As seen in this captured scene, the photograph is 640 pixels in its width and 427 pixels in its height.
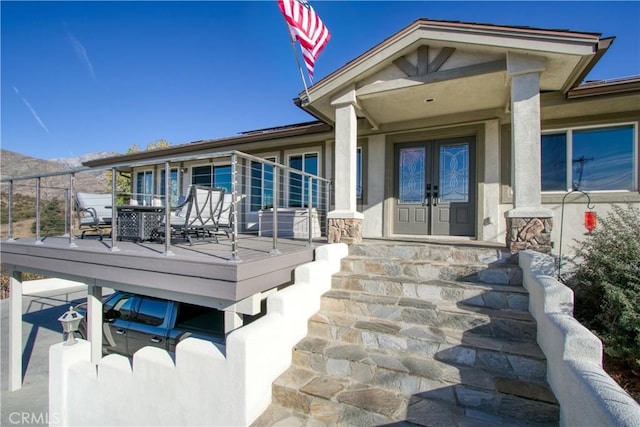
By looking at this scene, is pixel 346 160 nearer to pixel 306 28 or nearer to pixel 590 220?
pixel 306 28

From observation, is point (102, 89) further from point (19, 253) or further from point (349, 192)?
point (349, 192)

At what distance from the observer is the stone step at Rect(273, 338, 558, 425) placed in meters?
2.20

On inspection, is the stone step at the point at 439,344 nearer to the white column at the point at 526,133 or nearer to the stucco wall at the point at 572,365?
the stucco wall at the point at 572,365

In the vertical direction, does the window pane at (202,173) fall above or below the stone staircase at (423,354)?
above

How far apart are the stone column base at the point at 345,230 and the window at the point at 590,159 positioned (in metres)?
3.77

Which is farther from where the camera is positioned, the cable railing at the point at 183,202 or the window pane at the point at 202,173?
the window pane at the point at 202,173

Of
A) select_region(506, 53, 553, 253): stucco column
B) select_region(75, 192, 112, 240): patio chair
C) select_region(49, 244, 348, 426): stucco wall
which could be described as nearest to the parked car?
select_region(49, 244, 348, 426): stucco wall

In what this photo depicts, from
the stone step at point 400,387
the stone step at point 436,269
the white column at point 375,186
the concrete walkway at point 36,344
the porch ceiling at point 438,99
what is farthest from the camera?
the white column at point 375,186

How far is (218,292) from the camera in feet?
9.80

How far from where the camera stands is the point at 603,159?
16.9 ft

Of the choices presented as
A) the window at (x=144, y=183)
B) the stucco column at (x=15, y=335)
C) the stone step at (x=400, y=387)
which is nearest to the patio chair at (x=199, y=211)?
the stone step at (x=400, y=387)

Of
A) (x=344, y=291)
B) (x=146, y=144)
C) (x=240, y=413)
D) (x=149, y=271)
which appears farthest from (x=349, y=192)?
(x=146, y=144)

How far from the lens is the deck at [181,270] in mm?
2977

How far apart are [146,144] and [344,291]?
22084 millimetres
